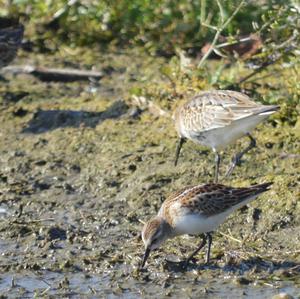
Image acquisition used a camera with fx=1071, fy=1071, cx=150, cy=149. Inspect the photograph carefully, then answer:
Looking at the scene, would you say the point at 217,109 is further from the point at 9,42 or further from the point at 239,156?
the point at 9,42

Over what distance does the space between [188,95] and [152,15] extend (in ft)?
6.67

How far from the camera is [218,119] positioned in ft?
30.7

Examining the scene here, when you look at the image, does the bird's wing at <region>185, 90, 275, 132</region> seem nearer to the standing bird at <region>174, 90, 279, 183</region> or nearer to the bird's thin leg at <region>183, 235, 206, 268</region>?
the standing bird at <region>174, 90, 279, 183</region>

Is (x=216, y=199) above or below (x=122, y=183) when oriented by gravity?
above

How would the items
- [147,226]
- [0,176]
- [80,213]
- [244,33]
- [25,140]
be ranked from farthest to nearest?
[244,33]
[25,140]
[0,176]
[80,213]
[147,226]

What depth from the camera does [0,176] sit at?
10242 millimetres

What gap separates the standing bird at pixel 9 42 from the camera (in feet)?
41.7

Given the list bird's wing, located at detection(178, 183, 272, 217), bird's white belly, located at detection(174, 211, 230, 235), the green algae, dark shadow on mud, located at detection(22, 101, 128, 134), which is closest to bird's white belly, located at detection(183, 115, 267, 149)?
the green algae

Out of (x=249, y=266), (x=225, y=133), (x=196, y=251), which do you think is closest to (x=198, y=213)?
(x=196, y=251)

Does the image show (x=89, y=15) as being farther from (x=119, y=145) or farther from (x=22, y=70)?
(x=119, y=145)

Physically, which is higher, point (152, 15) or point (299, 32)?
point (299, 32)

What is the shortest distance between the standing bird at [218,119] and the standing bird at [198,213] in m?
0.95

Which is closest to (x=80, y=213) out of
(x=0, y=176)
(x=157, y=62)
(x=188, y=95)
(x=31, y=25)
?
(x=0, y=176)

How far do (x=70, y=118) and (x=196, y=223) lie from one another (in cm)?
349
